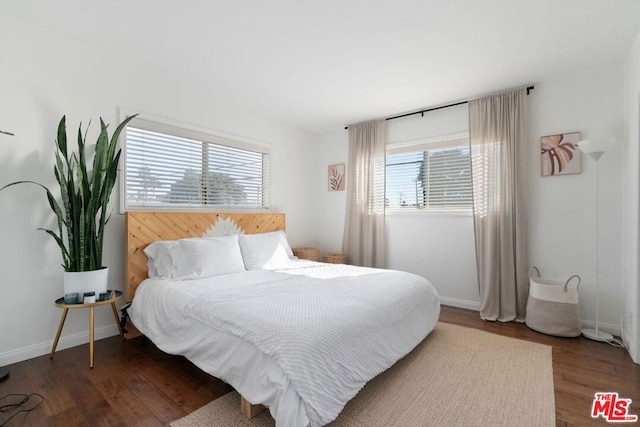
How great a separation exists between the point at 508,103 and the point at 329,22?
2.25 meters

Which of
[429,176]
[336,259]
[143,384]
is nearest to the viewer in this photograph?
[143,384]

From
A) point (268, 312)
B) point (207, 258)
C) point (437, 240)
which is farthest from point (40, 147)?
point (437, 240)

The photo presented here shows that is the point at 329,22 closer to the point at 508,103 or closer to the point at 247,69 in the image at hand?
the point at 247,69

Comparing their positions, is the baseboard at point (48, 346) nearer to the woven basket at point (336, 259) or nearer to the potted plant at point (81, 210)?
the potted plant at point (81, 210)

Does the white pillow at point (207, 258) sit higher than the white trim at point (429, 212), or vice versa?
the white trim at point (429, 212)

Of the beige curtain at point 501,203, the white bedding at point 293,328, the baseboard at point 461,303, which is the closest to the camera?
the white bedding at point 293,328

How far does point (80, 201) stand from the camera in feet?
7.54

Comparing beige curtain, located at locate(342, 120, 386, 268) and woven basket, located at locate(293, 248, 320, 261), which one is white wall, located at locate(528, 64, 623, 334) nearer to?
beige curtain, located at locate(342, 120, 386, 268)

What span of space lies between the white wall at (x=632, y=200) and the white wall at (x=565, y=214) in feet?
0.35

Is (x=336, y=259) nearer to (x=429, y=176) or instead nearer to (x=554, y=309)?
(x=429, y=176)

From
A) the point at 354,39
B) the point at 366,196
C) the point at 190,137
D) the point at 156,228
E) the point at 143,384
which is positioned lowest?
the point at 143,384

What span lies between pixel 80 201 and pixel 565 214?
14.3 feet

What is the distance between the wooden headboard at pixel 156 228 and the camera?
269cm
